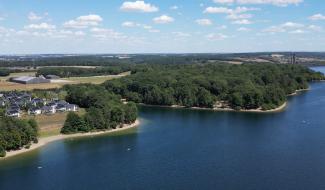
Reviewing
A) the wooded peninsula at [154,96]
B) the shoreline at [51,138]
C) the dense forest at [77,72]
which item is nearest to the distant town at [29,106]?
the wooded peninsula at [154,96]

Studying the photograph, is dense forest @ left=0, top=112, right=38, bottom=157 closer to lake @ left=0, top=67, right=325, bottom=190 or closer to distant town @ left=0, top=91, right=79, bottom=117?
lake @ left=0, top=67, right=325, bottom=190

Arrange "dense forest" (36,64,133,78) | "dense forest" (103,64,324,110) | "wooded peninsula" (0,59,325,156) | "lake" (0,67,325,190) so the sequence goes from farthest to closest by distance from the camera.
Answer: "dense forest" (36,64,133,78), "dense forest" (103,64,324,110), "wooded peninsula" (0,59,325,156), "lake" (0,67,325,190)

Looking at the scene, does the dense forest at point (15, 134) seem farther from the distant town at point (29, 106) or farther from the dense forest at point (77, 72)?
the dense forest at point (77, 72)

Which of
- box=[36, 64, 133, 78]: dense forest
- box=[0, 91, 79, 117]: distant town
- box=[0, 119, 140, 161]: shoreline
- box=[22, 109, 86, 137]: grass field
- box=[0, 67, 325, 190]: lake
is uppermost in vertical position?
box=[36, 64, 133, 78]: dense forest

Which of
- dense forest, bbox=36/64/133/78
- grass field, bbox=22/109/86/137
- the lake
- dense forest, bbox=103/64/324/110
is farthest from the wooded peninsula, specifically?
dense forest, bbox=36/64/133/78

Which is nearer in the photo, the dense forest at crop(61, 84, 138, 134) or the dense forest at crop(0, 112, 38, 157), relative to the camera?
the dense forest at crop(0, 112, 38, 157)

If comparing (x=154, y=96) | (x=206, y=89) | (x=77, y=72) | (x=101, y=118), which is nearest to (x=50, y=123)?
(x=101, y=118)
